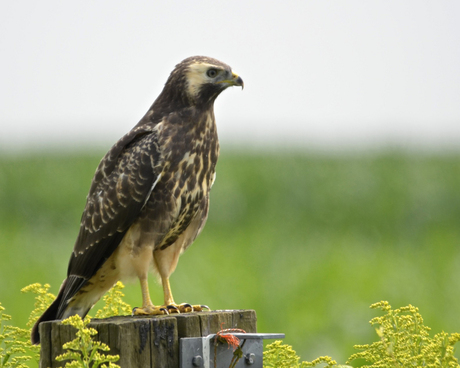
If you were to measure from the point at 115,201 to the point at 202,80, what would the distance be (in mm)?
957

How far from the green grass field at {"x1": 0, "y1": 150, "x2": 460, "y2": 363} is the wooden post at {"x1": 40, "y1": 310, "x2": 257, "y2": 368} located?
14.0ft

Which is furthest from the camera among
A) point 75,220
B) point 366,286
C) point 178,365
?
point 75,220

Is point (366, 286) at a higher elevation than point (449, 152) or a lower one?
lower

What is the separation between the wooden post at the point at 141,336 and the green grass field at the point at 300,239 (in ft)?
14.0

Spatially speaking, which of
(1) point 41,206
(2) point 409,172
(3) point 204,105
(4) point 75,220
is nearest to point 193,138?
(3) point 204,105

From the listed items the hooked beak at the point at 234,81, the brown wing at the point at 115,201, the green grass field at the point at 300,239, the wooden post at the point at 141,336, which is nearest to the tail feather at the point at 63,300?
the brown wing at the point at 115,201

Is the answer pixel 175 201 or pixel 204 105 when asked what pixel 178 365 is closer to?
pixel 175 201

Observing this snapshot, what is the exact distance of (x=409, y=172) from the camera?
1650 centimetres

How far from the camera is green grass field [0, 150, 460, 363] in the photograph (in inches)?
343

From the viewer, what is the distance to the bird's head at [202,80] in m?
4.64

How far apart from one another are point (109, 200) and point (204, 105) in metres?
0.87

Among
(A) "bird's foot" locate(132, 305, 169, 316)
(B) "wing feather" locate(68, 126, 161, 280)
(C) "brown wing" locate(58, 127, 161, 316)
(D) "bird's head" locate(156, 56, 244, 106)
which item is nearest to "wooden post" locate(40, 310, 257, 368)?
(A) "bird's foot" locate(132, 305, 169, 316)

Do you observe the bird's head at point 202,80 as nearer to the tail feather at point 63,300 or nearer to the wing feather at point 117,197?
the wing feather at point 117,197

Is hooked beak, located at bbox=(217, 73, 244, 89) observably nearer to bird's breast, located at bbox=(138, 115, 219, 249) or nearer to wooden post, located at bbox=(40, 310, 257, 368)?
bird's breast, located at bbox=(138, 115, 219, 249)
